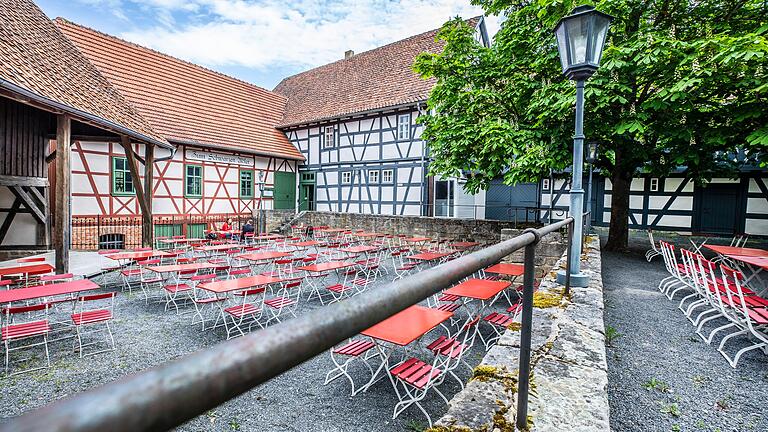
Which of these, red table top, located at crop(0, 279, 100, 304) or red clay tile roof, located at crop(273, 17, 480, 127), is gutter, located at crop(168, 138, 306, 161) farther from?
red table top, located at crop(0, 279, 100, 304)

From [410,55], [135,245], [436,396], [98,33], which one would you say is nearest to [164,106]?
[98,33]

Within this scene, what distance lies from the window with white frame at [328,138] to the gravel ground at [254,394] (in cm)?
1471

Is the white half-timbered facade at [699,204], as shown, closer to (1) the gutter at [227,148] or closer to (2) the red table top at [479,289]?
(2) the red table top at [479,289]

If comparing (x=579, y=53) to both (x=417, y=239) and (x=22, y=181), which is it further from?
(x=22, y=181)

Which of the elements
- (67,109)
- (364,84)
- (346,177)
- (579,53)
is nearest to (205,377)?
(579,53)

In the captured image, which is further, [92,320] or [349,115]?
[349,115]

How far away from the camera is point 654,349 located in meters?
3.67

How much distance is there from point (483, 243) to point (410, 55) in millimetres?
11291

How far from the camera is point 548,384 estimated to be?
2008 millimetres

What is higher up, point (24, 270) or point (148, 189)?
point (148, 189)

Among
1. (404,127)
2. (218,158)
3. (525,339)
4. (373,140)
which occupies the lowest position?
(525,339)

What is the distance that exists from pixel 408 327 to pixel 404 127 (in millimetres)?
13564

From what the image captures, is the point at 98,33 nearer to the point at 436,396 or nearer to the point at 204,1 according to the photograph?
the point at 204,1

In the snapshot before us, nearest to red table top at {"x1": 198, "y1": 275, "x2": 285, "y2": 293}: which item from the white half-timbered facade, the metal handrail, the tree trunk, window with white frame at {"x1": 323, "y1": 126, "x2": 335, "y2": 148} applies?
the metal handrail
